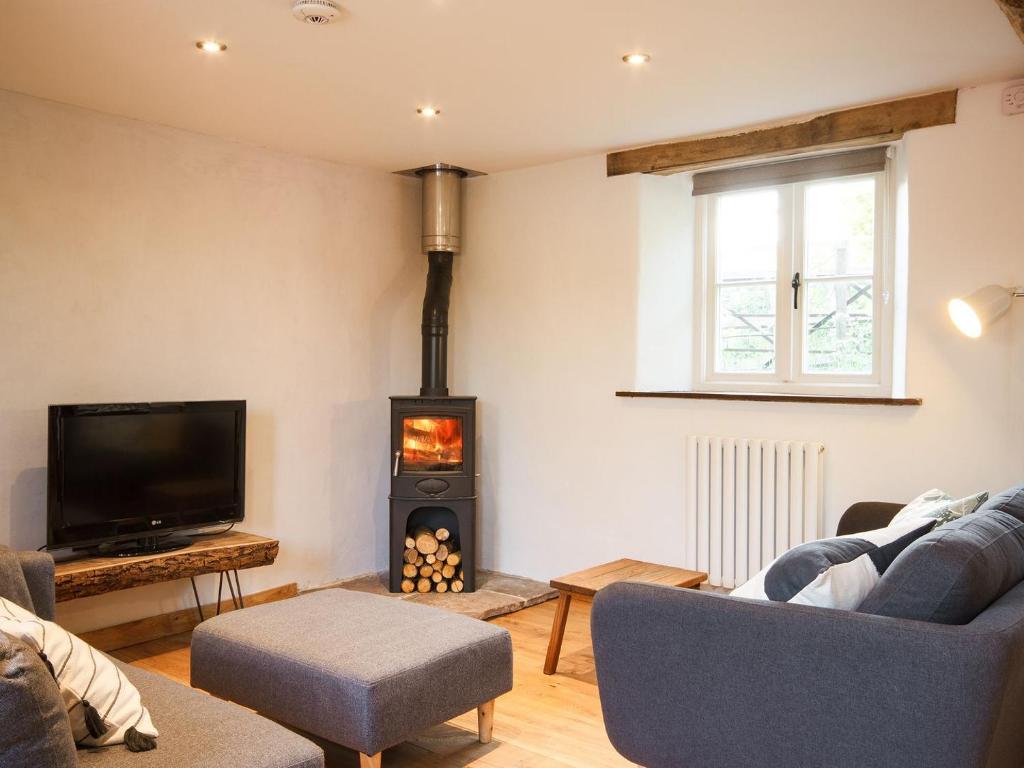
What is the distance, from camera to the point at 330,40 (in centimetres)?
300

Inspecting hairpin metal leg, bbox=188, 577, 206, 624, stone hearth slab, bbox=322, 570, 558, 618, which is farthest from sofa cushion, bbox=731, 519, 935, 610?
hairpin metal leg, bbox=188, 577, 206, 624

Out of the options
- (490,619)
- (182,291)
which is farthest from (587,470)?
(182,291)

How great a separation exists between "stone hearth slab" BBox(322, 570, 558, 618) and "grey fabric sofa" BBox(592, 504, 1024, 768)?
2.23m

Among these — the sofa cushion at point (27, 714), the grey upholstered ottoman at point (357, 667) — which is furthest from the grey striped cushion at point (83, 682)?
the grey upholstered ottoman at point (357, 667)

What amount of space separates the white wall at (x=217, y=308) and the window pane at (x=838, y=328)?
2.25 meters

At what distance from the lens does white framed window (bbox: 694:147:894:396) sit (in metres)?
4.07

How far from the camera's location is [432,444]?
473cm

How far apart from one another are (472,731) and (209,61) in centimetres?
255

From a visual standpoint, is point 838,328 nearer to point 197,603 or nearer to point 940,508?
point 940,508

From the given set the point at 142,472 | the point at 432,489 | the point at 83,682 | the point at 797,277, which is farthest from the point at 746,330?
the point at 83,682

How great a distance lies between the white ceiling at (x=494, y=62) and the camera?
2779mm

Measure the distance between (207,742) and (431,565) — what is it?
2.85 meters

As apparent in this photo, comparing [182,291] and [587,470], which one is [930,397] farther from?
[182,291]

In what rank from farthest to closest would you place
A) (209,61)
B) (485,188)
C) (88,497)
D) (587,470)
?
1. (485,188)
2. (587,470)
3. (88,497)
4. (209,61)
